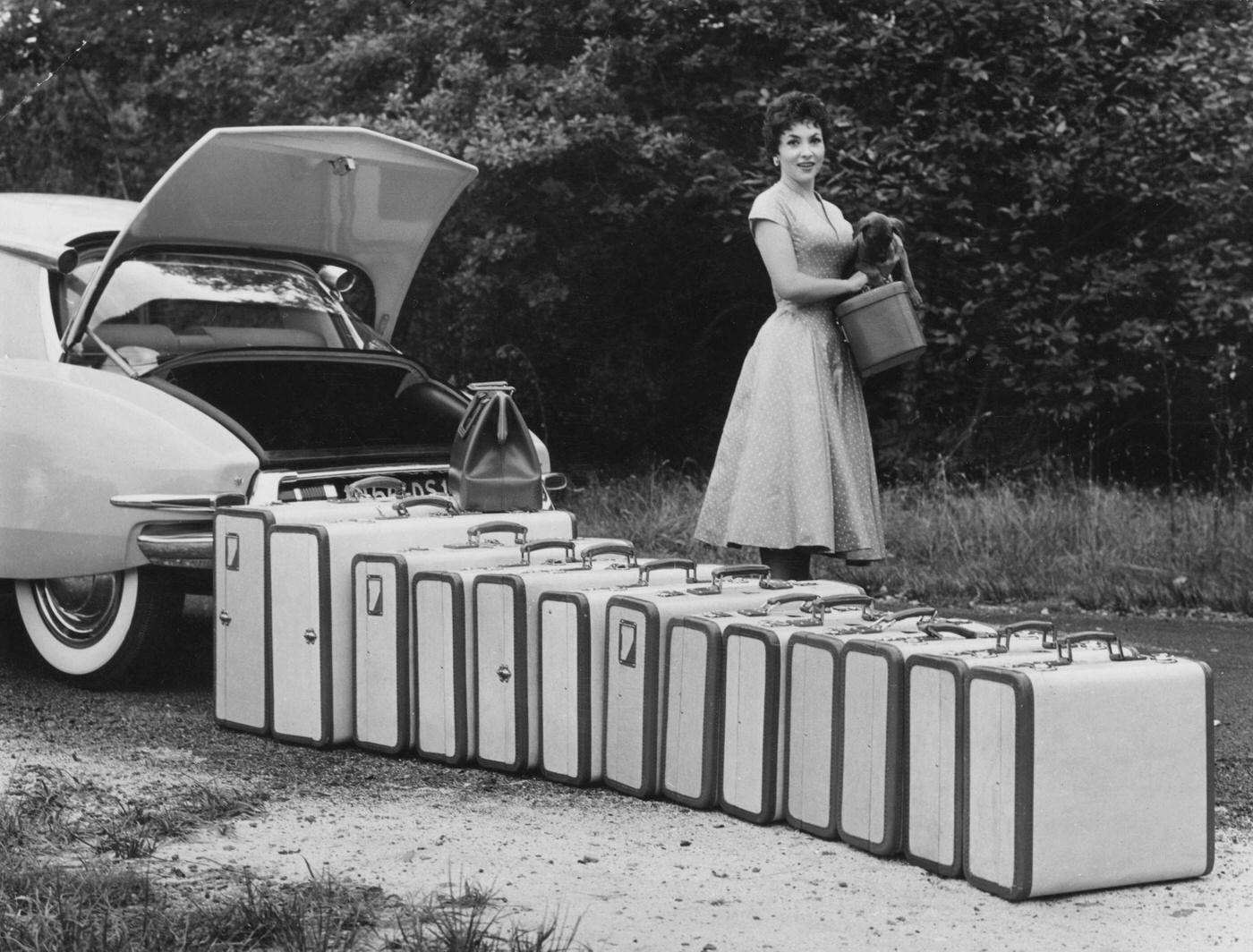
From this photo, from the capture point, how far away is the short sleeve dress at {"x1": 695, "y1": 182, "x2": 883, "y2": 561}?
5.70 m

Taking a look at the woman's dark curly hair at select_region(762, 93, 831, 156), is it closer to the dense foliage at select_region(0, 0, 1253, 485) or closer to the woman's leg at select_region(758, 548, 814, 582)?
the woman's leg at select_region(758, 548, 814, 582)

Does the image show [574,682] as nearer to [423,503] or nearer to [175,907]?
[423,503]

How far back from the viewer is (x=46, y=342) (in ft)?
18.8

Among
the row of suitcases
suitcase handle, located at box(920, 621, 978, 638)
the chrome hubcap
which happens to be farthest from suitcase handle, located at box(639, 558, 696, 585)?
the chrome hubcap

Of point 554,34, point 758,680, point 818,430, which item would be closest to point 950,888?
point 758,680

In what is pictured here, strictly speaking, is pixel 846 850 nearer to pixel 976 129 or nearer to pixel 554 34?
pixel 976 129

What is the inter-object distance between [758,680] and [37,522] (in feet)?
9.06

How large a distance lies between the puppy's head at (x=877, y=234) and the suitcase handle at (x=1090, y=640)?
227 cm

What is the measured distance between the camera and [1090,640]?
3682mm

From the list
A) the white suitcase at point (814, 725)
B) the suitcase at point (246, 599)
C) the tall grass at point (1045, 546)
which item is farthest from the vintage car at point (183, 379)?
the tall grass at point (1045, 546)

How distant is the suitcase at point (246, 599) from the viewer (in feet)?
16.4

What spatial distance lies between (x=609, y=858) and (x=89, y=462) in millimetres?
2585

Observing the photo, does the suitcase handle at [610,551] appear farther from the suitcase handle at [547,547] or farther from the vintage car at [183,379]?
the vintage car at [183,379]

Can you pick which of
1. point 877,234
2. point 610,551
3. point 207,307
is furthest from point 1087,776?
point 207,307
